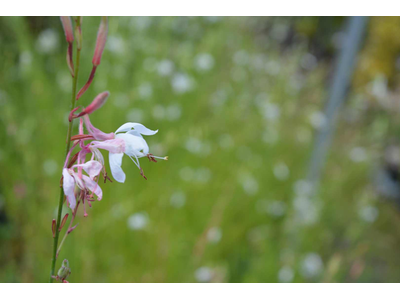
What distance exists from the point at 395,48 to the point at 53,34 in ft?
7.30

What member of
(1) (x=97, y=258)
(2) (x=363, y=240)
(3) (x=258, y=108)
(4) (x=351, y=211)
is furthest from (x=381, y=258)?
(1) (x=97, y=258)

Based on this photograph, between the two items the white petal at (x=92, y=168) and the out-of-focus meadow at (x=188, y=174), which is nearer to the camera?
the white petal at (x=92, y=168)

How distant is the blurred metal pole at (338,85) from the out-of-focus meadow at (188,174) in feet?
0.21

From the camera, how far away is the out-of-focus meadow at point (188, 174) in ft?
2.89

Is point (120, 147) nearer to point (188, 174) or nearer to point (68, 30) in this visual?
point (68, 30)

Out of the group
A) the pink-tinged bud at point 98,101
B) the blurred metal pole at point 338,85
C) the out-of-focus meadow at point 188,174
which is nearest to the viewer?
the pink-tinged bud at point 98,101

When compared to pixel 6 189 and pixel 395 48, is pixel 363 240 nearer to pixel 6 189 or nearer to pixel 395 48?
pixel 6 189

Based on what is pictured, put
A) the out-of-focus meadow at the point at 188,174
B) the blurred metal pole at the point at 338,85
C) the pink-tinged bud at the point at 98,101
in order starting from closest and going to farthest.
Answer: the pink-tinged bud at the point at 98,101 < the out-of-focus meadow at the point at 188,174 < the blurred metal pole at the point at 338,85

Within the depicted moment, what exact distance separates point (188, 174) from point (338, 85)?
601 mm

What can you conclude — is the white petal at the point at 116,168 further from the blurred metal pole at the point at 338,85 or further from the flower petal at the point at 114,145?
the blurred metal pole at the point at 338,85

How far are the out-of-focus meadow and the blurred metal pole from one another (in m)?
0.06

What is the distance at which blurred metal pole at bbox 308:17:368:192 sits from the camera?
1133 mm

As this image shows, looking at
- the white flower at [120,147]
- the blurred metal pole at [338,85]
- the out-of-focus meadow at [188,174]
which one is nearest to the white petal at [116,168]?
the white flower at [120,147]
